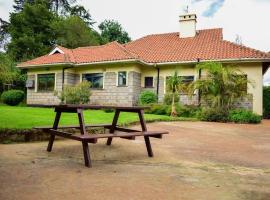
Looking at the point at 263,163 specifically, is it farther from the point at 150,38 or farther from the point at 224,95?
the point at 150,38

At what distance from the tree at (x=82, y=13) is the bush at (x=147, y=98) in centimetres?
2758

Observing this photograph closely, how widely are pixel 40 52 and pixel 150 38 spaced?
15.1 m

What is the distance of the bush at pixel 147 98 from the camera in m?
18.6

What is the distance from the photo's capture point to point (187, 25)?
23.3m

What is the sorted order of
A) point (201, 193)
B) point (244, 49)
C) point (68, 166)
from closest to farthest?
point (201, 193) → point (68, 166) → point (244, 49)

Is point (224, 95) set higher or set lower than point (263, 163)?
higher

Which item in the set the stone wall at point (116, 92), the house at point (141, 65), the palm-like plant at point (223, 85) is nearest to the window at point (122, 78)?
the house at point (141, 65)

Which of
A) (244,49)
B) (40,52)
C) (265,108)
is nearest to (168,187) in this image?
(244,49)

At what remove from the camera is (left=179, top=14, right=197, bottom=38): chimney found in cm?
2273

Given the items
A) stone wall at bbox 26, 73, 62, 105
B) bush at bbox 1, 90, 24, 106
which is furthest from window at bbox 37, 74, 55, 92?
bush at bbox 1, 90, 24, 106

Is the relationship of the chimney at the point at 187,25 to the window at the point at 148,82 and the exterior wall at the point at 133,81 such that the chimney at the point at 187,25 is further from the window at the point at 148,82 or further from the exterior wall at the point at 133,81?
the window at the point at 148,82

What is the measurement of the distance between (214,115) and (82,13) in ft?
112

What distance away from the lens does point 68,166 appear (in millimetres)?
4414

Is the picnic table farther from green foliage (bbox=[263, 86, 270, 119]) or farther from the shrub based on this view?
green foliage (bbox=[263, 86, 270, 119])
